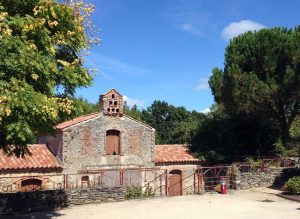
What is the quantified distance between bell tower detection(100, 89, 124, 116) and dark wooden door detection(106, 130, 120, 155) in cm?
127

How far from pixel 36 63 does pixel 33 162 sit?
14.9 meters

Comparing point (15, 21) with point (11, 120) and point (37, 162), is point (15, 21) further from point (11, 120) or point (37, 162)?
point (37, 162)

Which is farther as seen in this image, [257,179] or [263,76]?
[263,76]

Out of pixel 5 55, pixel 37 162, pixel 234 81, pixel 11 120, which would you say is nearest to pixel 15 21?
pixel 5 55

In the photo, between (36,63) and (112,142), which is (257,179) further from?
(36,63)

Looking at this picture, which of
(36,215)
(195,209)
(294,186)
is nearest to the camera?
(36,215)

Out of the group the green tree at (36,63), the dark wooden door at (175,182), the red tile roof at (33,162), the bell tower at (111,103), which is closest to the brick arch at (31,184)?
the red tile roof at (33,162)

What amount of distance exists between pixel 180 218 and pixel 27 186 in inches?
465

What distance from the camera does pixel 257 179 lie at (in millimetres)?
23875

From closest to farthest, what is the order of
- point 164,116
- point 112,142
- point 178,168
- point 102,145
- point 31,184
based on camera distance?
1. point 31,184
2. point 102,145
3. point 112,142
4. point 178,168
5. point 164,116

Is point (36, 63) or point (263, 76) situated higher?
point (263, 76)

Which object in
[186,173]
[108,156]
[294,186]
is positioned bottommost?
[294,186]

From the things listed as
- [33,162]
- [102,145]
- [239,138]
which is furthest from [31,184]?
[239,138]

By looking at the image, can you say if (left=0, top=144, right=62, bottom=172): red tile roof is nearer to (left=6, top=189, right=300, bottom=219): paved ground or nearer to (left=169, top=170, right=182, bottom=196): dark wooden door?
(left=6, top=189, right=300, bottom=219): paved ground
